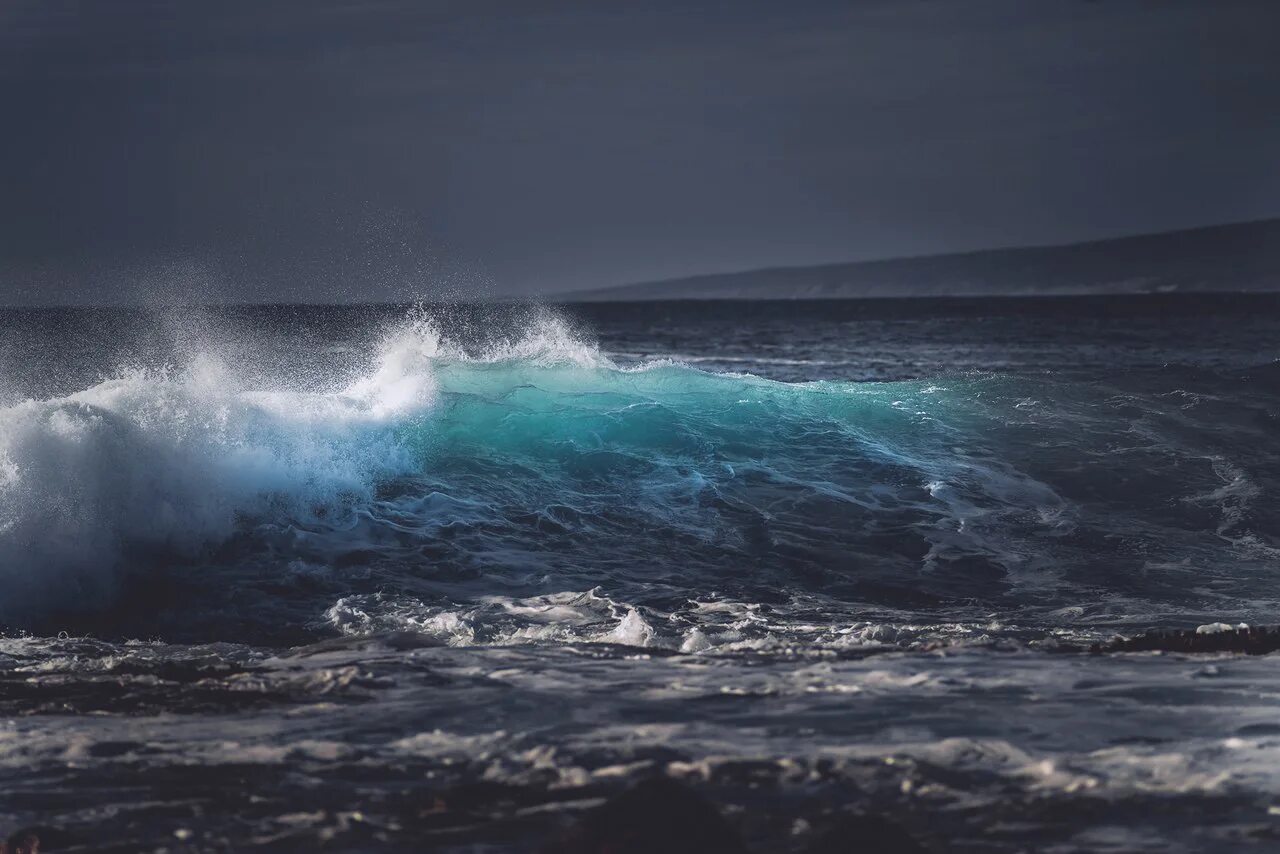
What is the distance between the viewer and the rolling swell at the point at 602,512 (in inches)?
347

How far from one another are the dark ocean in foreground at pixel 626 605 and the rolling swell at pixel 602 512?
2.0 inches

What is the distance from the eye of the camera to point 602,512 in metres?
12.0

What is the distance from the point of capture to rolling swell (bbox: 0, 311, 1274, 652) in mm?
8805

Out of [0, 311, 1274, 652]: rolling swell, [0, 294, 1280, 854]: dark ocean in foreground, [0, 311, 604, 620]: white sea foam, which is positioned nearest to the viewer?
[0, 294, 1280, 854]: dark ocean in foreground

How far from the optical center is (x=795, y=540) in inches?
435

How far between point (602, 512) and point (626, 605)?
3.20 metres

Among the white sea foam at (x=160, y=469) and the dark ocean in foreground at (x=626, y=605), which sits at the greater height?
the white sea foam at (x=160, y=469)

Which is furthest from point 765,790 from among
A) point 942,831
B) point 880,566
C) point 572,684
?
point 880,566

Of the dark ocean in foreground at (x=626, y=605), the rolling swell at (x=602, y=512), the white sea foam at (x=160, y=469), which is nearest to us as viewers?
the dark ocean in foreground at (x=626, y=605)

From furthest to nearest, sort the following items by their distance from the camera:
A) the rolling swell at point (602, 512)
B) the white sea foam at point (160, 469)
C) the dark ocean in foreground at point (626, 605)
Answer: the white sea foam at point (160, 469) → the rolling swell at point (602, 512) → the dark ocean in foreground at point (626, 605)

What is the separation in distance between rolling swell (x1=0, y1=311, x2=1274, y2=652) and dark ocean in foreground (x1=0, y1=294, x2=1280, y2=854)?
51 millimetres

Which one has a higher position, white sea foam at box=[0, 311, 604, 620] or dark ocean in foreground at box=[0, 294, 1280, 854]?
white sea foam at box=[0, 311, 604, 620]

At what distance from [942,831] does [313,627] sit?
5.28 metres

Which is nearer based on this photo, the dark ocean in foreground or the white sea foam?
the dark ocean in foreground
